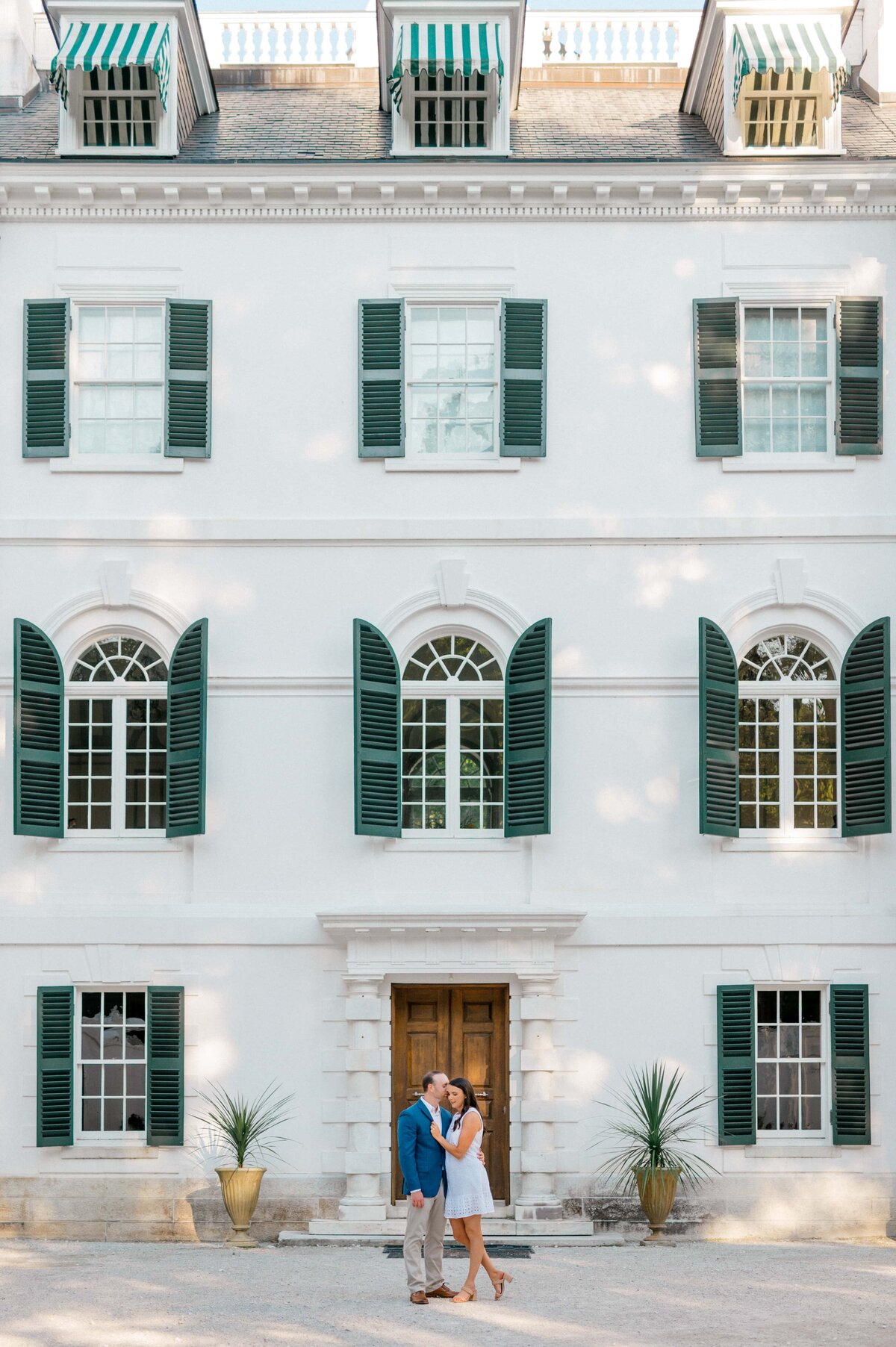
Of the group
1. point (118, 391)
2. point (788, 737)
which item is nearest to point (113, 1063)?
point (118, 391)

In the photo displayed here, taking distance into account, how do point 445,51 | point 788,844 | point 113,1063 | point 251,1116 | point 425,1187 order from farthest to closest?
point 445,51
point 788,844
point 113,1063
point 251,1116
point 425,1187

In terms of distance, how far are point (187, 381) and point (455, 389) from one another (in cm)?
263

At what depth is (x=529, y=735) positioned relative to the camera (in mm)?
15469

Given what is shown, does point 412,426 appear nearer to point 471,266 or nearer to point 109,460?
point 471,266

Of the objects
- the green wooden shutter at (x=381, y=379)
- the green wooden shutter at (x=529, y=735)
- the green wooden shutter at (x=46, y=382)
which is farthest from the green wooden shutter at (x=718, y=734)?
the green wooden shutter at (x=46, y=382)

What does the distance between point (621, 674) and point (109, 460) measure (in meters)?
5.42

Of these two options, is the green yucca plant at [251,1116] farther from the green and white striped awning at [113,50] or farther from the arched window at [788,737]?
the green and white striped awning at [113,50]

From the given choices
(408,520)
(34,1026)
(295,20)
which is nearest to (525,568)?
(408,520)

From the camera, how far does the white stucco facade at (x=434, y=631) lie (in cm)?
1511

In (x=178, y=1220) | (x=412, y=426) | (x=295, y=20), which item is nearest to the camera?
(x=178, y=1220)

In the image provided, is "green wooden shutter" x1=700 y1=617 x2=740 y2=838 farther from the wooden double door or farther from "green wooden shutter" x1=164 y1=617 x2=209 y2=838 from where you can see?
"green wooden shutter" x1=164 y1=617 x2=209 y2=838

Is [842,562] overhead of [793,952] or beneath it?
overhead

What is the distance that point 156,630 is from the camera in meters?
15.8

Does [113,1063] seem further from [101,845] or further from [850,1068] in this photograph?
[850,1068]
